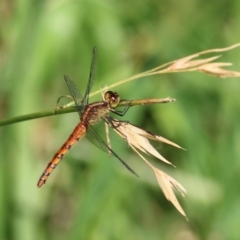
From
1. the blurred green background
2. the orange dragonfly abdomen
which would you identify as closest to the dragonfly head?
the orange dragonfly abdomen

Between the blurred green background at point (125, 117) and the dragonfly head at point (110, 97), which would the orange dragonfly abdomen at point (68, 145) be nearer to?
the dragonfly head at point (110, 97)

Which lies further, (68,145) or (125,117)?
(125,117)

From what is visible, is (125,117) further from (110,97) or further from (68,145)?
(110,97)

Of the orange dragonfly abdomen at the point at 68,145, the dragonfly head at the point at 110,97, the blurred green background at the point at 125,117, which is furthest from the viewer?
the blurred green background at the point at 125,117

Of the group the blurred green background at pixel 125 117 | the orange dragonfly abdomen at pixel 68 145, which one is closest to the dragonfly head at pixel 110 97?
the orange dragonfly abdomen at pixel 68 145

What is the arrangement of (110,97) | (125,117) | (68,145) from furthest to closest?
1. (125,117)
2. (68,145)
3. (110,97)

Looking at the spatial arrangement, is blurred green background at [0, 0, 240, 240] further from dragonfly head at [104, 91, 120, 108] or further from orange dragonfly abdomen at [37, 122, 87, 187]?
dragonfly head at [104, 91, 120, 108]

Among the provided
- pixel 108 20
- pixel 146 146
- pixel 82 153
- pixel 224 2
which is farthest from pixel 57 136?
pixel 146 146

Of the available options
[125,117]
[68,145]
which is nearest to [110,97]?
[68,145]

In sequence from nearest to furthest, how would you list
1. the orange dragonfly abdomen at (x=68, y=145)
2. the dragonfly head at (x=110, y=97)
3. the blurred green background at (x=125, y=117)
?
the dragonfly head at (x=110, y=97) < the orange dragonfly abdomen at (x=68, y=145) < the blurred green background at (x=125, y=117)
